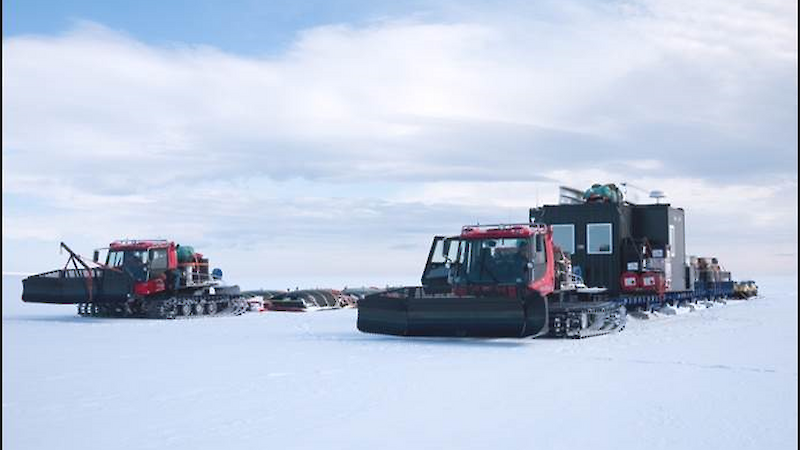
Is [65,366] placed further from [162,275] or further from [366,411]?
[162,275]

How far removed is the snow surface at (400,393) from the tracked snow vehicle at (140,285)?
636 centimetres

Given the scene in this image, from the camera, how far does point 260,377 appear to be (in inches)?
376

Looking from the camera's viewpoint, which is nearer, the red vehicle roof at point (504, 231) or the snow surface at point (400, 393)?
the snow surface at point (400, 393)

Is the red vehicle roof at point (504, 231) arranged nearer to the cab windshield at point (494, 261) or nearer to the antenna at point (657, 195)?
the cab windshield at point (494, 261)

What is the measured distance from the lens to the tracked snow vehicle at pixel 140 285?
2100 cm

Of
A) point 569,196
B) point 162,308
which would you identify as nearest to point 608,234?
point 569,196

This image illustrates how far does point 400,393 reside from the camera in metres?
8.33

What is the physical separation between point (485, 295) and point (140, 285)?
10628mm

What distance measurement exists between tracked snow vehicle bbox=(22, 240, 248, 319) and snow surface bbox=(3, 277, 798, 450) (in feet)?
20.9

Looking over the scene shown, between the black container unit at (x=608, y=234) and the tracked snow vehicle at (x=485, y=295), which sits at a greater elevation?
the black container unit at (x=608, y=234)

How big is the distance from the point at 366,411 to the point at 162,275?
15.6 metres

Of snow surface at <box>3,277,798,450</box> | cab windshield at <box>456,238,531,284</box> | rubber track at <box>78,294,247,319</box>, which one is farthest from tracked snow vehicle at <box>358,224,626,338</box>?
rubber track at <box>78,294,247,319</box>

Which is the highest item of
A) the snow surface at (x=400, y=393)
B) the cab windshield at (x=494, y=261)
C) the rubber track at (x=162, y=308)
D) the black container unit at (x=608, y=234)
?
the black container unit at (x=608, y=234)

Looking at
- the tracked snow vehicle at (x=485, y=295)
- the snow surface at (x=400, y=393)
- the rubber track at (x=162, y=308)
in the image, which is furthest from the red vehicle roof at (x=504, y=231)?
the rubber track at (x=162, y=308)
